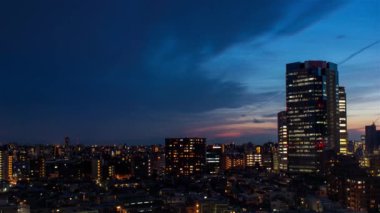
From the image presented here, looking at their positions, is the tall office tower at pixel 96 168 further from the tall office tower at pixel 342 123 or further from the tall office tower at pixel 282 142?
the tall office tower at pixel 342 123

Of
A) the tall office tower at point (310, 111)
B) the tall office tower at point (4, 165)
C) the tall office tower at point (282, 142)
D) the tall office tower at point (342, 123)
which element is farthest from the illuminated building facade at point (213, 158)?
the tall office tower at point (4, 165)

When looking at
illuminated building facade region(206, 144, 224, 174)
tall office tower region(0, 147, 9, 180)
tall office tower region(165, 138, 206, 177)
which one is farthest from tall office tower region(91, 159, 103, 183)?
illuminated building facade region(206, 144, 224, 174)

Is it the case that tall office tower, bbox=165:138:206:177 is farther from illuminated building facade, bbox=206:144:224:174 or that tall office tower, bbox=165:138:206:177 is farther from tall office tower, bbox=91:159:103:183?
tall office tower, bbox=91:159:103:183

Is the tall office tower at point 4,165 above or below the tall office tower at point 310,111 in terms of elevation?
below

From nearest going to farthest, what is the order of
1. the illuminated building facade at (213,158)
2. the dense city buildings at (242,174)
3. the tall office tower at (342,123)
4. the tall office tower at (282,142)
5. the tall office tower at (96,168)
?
1. the dense city buildings at (242,174)
2. the tall office tower at (96,168)
3. the tall office tower at (342,123)
4. the tall office tower at (282,142)
5. the illuminated building facade at (213,158)

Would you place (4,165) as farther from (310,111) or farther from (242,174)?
(310,111)

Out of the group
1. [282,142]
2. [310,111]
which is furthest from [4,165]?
[310,111]
